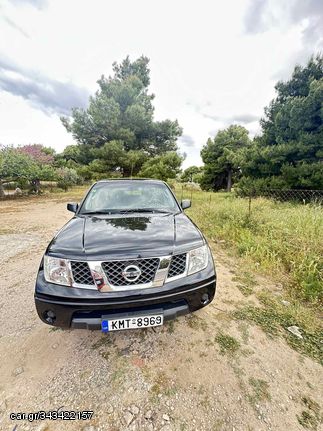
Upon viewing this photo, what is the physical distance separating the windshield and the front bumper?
1172 millimetres

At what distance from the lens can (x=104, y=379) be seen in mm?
1559

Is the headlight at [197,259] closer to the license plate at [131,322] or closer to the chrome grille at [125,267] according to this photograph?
the chrome grille at [125,267]

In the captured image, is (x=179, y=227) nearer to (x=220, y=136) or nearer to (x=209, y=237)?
(x=209, y=237)

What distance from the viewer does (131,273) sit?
61.9 inches

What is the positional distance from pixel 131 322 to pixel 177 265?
1.91 ft

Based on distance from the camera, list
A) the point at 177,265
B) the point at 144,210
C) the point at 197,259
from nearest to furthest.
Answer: the point at 177,265
the point at 197,259
the point at 144,210

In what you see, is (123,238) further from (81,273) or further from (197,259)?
(197,259)

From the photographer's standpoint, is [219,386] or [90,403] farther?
[219,386]

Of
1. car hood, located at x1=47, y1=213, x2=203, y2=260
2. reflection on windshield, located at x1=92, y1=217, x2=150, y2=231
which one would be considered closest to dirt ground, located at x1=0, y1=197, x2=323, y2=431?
car hood, located at x1=47, y1=213, x2=203, y2=260

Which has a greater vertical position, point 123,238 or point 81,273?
point 123,238

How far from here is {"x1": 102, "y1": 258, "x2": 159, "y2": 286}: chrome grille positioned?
1.56m

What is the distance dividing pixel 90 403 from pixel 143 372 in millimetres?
428

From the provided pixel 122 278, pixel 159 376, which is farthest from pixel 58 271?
pixel 159 376

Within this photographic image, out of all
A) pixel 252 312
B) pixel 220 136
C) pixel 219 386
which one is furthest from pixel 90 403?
pixel 220 136
